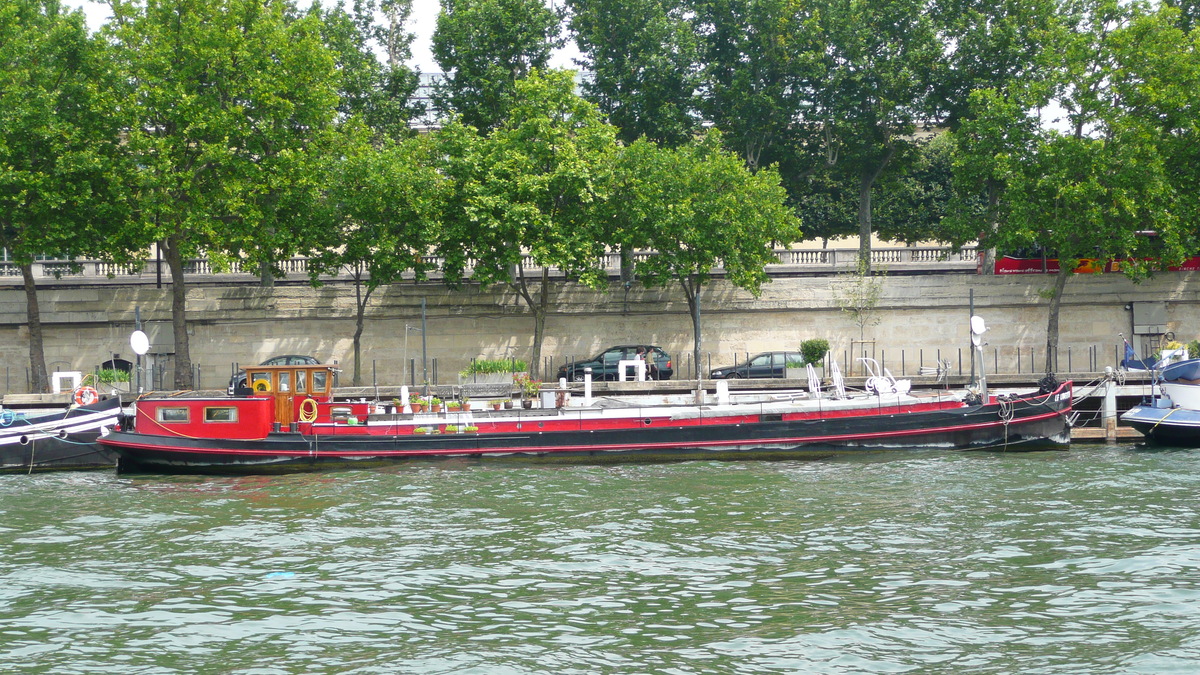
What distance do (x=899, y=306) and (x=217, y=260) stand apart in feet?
82.4

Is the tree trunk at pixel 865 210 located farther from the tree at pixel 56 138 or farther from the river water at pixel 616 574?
the tree at pixel 56 138

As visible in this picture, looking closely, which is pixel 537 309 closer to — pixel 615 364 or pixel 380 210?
pixel 615 364

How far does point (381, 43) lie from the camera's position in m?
51.8

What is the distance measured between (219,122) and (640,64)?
1813 cm

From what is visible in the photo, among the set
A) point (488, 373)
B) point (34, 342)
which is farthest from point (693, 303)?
point (34, 342)

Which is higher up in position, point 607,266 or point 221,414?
point 607,266

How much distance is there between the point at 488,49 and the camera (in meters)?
47.8

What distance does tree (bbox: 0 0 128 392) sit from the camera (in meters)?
37.7

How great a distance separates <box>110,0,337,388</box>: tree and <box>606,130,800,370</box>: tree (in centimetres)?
1105

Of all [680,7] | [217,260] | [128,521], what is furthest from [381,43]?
[128,521]

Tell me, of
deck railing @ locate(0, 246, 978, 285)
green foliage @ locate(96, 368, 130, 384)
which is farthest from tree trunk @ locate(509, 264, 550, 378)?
green foliage @ locate(96, 368, 130, 384)

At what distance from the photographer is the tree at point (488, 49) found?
156ft

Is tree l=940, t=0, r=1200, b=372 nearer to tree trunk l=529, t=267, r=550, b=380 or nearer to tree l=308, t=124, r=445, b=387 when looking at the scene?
tree trunk l=529, t=267, r=550, b=380

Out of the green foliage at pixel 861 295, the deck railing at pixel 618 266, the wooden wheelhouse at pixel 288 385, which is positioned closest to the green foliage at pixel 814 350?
the green foliage at pixel 861 295
